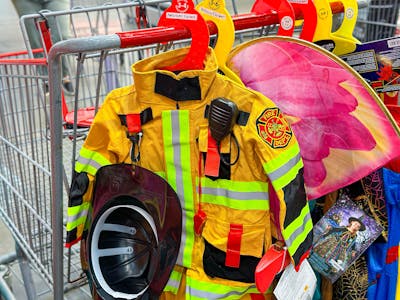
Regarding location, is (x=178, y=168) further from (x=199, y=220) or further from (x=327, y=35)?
(x=327, y=35)

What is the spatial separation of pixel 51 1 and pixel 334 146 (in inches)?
70.5

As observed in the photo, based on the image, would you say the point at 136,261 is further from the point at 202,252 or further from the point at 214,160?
the point at 214,160

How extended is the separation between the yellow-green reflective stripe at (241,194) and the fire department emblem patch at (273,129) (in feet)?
0.29

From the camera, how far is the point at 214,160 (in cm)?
83

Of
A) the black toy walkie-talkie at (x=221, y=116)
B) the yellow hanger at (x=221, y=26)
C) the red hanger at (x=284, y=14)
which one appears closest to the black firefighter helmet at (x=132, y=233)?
the black toy walkie-talkie at (x=221, y=116)

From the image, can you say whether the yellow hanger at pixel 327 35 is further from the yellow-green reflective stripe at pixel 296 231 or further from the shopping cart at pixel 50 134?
the yellow-green reflective stripe at pixel 296 231

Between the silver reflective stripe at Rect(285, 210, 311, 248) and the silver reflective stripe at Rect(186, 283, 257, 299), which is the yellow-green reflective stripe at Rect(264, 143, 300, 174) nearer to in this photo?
the silver reflective stripe at Rect(285, 210, 311, 248)

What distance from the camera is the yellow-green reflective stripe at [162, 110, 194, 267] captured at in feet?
2.77

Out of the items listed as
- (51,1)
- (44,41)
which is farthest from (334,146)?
(51,1)

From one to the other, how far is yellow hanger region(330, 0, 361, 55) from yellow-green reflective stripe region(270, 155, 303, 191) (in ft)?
1.11

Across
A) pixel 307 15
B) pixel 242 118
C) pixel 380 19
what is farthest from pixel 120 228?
pixel 380 19

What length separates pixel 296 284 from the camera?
89 centimetres

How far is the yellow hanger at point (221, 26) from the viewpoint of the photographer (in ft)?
2.83

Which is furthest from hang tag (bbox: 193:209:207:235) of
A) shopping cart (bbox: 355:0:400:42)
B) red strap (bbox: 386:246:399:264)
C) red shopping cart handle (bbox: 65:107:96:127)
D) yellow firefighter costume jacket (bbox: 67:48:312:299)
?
shopping cart (bbox: 355:0:400:42)
